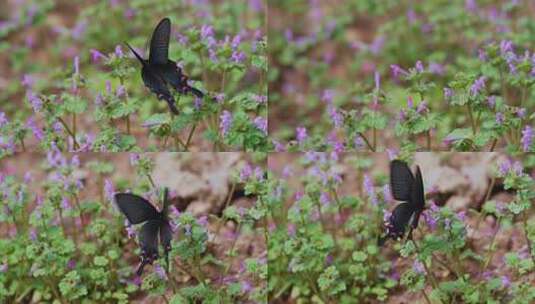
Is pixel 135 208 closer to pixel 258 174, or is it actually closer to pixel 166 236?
pixel 166 236

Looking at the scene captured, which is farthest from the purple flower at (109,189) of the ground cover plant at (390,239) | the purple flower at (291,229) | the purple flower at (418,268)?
the purple flower at (418,268)

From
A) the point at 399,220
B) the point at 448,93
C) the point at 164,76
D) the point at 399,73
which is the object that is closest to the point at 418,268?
the point at 399,220

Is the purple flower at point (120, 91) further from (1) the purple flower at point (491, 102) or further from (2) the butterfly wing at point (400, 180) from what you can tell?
(1) the purple flower at point (491, 102)

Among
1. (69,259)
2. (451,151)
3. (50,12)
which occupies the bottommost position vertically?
(69,259)

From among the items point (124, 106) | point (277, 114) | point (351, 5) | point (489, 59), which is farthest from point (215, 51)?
point (351, 5)

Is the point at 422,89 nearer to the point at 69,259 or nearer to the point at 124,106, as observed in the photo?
the point at 124,106

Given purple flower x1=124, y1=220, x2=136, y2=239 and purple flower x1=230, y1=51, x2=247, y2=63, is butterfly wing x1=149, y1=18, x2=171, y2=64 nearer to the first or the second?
purple flower x1=230, y1=51, x2=247, y2=63
